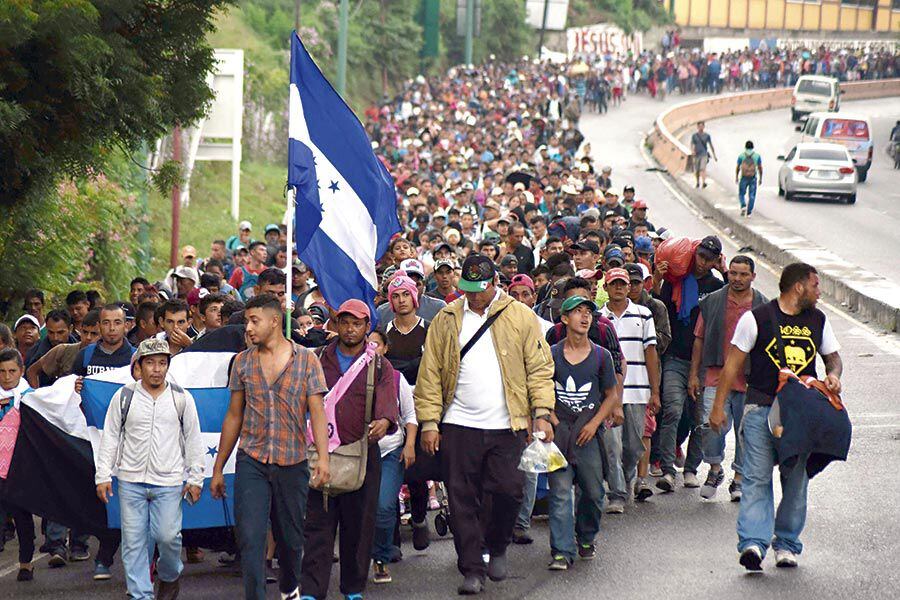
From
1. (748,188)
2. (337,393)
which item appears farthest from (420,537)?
(748,188)

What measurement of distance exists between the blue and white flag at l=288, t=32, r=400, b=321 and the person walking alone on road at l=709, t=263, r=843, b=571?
7.57ft

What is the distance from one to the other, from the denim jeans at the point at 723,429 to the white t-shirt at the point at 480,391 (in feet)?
7.83

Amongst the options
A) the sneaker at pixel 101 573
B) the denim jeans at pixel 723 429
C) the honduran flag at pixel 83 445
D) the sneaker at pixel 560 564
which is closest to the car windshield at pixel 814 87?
the denim jeans at pixel 723 429

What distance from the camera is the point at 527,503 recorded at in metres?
10.7

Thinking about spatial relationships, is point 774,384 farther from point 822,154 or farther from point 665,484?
point 822,154

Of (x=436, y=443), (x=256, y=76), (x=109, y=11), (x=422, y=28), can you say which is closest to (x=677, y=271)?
(x=436, y=443)

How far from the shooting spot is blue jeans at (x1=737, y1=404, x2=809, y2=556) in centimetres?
948

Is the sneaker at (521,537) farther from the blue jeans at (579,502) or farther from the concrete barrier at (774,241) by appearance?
the concrete barrier at (774,241)

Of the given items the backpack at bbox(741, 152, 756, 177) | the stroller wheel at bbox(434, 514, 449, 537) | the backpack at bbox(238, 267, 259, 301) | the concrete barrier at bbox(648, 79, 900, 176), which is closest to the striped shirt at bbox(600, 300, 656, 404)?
the stroller wheel at bbox(434, 514, 449, 537)

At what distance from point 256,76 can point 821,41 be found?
5782cm

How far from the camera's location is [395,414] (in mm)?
8992

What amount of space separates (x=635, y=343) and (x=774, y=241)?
18.3m

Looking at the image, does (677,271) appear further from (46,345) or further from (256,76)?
(256,76)

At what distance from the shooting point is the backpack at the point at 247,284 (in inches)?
615
